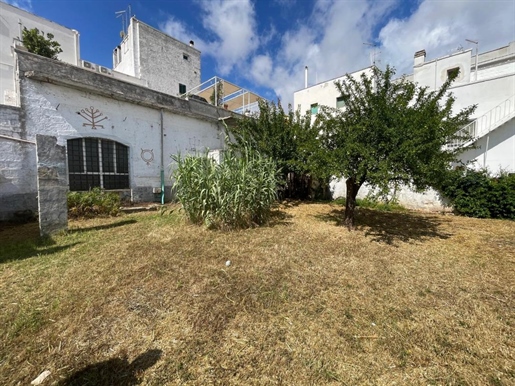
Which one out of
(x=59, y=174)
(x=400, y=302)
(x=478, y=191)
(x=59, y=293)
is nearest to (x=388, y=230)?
(x=400, y=302)

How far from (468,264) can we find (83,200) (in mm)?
8668

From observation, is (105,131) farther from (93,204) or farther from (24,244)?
(24,244)

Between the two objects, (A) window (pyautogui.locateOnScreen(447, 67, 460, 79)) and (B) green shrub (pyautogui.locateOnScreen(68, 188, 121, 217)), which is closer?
(A) window (pyautogui.locateOnScreen(447, 67, 460, 79))

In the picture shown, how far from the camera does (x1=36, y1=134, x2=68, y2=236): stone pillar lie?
14.6 feet

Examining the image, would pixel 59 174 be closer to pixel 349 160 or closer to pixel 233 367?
pixel 233 367

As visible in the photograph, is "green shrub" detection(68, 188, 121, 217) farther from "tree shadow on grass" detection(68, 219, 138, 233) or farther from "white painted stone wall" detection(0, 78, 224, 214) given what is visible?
"white painted stone wall" detection(0, 78, 224, 214)

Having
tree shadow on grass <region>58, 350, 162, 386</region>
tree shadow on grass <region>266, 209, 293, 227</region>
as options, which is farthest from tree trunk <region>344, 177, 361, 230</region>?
tree shadow on grass <region>58, 350, 162, 386</region>

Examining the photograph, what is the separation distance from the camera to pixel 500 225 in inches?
227

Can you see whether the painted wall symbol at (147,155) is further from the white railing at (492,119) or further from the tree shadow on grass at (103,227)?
the white railing at (492,119)

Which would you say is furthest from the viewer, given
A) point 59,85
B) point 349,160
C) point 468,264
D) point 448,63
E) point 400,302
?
point 448,63

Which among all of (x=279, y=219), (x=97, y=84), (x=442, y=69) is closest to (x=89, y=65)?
(x=97, y=84)

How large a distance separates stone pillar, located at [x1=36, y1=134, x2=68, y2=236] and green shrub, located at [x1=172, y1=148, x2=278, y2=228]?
234 centimetres

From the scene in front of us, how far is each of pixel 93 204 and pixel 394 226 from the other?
8.32 metres

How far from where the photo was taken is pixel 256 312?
2.34 m
